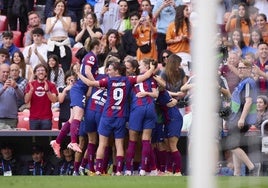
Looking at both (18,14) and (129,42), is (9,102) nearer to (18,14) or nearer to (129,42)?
(129,42)

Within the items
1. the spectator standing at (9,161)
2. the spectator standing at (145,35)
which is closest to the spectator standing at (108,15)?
the spectator standing at (145,35)

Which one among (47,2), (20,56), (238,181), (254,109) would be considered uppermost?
(47,2)

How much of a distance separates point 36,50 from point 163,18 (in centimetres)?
217

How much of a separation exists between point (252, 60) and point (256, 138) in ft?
3.46

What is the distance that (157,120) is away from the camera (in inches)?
549

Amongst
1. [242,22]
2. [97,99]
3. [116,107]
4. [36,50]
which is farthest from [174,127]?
[242,22]

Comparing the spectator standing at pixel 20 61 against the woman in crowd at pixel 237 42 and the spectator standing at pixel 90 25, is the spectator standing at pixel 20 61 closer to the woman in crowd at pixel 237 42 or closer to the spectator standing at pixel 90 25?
the spectator standing at pixel 90 25

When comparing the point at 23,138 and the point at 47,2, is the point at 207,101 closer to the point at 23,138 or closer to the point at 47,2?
the point at 23,138

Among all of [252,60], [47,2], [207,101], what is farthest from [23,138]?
[207,101]

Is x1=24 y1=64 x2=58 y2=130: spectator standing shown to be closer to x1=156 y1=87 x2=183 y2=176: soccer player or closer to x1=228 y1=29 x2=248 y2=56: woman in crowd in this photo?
x1=156 y1=87 x2=183 y2=176: soccer player

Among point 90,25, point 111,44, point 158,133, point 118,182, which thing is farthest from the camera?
point 90,25

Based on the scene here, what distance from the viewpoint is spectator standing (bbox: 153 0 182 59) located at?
16.6 metres

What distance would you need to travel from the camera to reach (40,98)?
14727 millimetres

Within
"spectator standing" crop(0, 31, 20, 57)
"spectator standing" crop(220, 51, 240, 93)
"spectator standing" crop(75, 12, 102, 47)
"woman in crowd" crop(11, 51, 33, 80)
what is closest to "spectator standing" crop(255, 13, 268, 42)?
"spectator standing" crop(220, 51, 240, 93)
